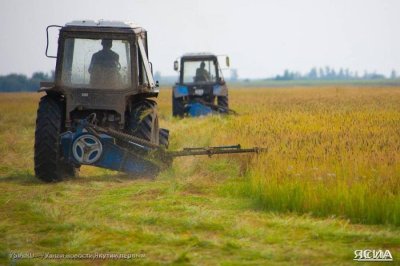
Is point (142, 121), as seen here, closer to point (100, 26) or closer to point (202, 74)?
point (100, 26)

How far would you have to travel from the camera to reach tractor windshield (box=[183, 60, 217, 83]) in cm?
2188

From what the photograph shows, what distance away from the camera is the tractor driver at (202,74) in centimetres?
2202

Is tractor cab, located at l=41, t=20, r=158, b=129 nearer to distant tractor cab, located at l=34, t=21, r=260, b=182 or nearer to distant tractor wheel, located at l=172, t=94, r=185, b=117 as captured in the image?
distant tractor cab, located at l=34, t=21, r=260, b=182

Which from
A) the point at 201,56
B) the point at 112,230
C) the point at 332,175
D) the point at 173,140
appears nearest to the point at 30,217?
the point at 112,230

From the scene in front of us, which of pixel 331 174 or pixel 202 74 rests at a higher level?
pixel 202 74

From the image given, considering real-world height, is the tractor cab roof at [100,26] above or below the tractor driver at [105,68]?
above

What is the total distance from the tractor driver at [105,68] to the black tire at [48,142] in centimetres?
70

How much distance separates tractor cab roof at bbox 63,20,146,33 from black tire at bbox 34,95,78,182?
116 cm

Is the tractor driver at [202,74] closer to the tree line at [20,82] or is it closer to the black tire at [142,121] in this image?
the black tire at [142,121]

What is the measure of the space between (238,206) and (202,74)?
1438cm

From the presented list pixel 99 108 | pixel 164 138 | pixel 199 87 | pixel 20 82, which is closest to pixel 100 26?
pixel 99 108

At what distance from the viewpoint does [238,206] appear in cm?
794

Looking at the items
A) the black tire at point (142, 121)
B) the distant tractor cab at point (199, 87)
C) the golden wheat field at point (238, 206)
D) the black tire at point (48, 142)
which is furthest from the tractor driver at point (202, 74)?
the black tire at point (48, 142)

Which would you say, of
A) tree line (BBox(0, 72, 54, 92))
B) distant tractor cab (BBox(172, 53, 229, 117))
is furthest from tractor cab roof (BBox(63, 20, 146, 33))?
tree line (BBox(0, 72, 54, 92))
